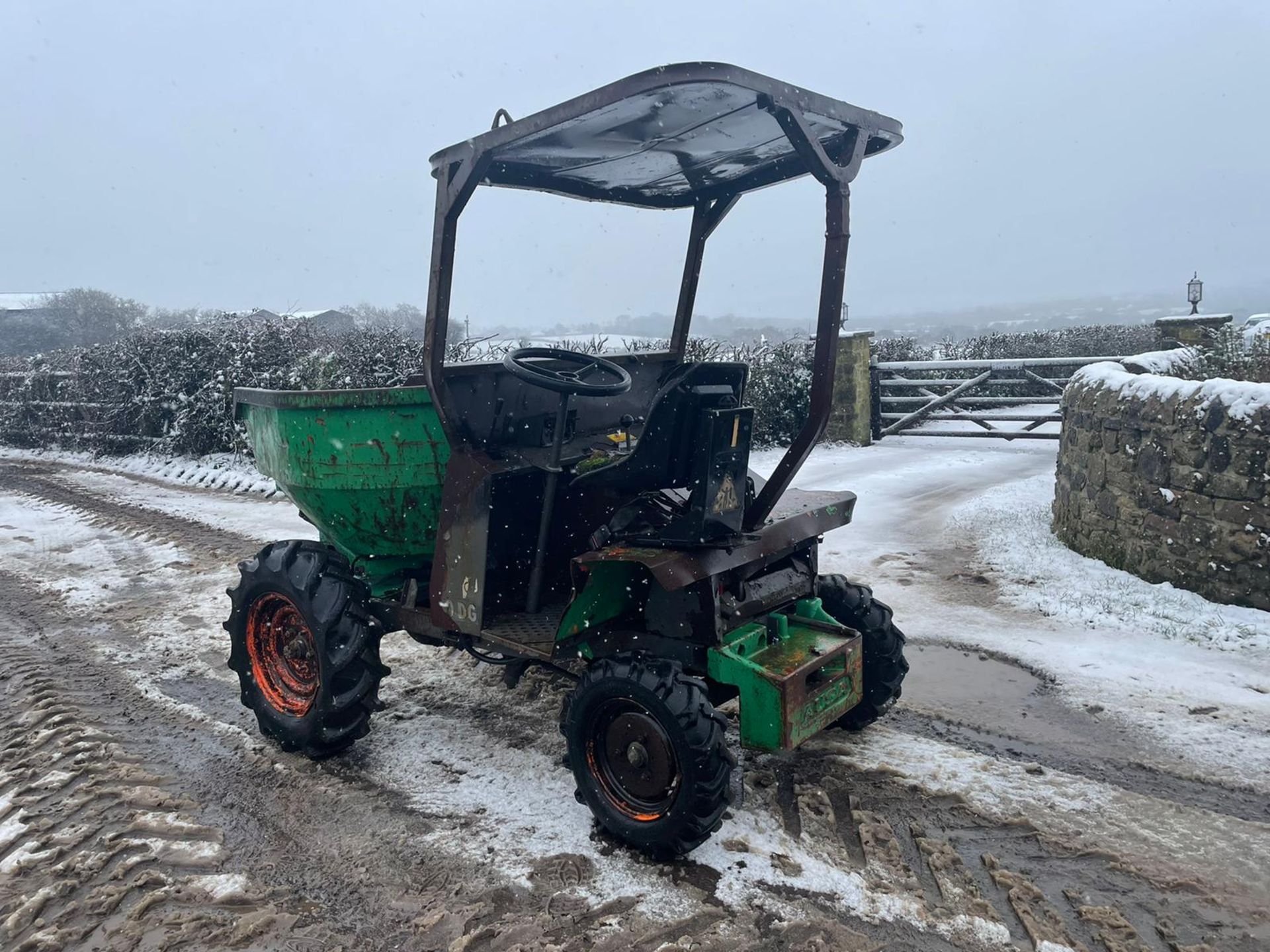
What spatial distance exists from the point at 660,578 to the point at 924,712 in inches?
80.3

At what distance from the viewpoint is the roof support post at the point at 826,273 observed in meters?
2.95

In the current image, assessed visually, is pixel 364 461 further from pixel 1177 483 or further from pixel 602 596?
pixel 1177 483

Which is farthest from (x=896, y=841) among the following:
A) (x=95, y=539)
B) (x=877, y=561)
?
(x=95, y=539)

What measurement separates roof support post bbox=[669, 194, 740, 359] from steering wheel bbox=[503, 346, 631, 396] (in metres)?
0.89

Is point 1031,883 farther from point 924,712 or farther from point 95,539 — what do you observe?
point 95,539

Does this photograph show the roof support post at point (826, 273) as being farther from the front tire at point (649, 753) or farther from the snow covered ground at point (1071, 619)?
the snow covered ground at point (1071, 619)

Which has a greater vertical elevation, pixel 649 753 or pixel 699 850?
pixel 649 753

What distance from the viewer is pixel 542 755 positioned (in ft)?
12.6

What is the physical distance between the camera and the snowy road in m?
2.73

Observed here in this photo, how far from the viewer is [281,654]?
4.12 meters

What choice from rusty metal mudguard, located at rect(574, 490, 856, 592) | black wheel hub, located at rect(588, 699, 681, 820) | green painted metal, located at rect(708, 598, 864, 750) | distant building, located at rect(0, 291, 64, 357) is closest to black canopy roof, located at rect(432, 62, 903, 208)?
rusty metal mudguard, located at rect(574, 490, 856, 592)

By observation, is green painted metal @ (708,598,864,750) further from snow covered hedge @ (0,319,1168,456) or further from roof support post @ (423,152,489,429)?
snow covered hedge @ (0,319,1168,456)

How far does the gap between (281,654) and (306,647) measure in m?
0.23

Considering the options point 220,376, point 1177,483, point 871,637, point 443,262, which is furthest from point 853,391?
point 443,262
